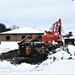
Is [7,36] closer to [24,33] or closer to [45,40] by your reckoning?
[24,33]

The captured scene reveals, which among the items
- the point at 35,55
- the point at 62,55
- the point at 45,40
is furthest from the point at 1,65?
the point at 45,40

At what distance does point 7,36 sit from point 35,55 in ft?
164

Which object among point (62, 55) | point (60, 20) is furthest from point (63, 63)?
point (60, 20)

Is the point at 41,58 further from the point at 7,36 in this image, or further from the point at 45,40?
the point at 7,36

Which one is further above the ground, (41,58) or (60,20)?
(60,20)

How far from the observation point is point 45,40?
31438 millimetres

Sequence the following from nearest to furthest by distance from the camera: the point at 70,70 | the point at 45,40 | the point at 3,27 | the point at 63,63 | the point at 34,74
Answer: the point at 34,74 → the point at 70,70 → the point at 63,63 → the point at 45,40 → the point at 3,27

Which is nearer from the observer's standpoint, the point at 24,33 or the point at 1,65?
the point at 1,65

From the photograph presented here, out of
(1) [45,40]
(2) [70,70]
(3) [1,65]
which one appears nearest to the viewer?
(2) [70,70]

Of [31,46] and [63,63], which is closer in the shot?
[63,63]

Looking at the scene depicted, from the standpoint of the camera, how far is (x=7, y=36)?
71688 mm

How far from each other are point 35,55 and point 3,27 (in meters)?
78.5

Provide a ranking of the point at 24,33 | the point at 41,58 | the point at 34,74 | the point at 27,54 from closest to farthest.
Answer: the point at 34,74 → the point at 41,58 → the point at 27,54 → the point at 24,33

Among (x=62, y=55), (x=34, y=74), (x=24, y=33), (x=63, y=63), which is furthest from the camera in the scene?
(x=24, y=33)
